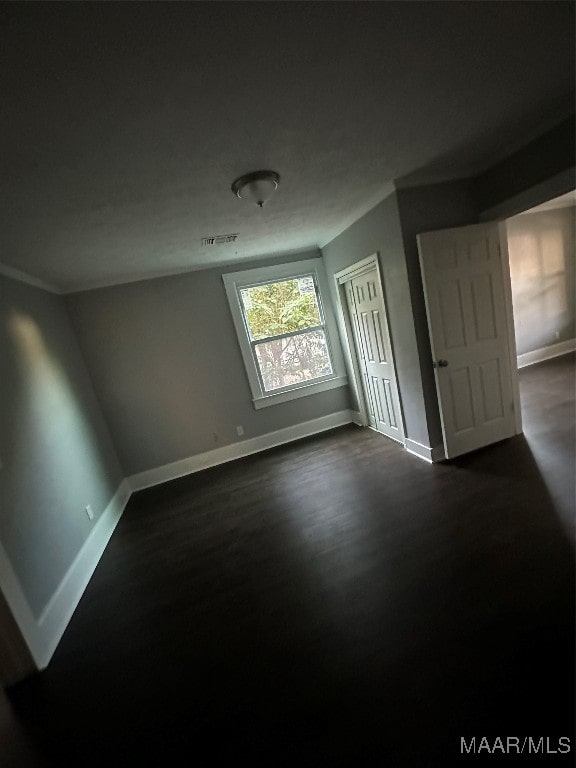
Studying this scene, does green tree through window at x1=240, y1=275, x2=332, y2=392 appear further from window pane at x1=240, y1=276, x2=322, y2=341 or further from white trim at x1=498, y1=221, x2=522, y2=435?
white trim at x1=498, y1=221, x2=522, y2=435

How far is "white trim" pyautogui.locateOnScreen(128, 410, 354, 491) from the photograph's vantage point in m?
3.81

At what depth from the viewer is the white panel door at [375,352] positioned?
3113mm

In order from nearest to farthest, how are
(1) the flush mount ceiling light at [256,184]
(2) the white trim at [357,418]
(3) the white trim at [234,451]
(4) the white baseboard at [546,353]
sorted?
(1) the flush mount ceiling light at [256,184] < (3) the white trim at [234,451] < (2) the white trim at [357,418] < (4) the white baseboard at [546,353]

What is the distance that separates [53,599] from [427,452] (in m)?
3.02

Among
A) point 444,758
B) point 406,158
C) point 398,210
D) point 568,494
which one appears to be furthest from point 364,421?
point 444,758

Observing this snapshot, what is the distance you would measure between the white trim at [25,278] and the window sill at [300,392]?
97.7 inches

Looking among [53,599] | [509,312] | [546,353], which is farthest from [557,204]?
[53,599]

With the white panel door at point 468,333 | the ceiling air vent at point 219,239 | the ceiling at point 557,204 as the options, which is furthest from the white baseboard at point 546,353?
the ceiling air vent at point 219,239

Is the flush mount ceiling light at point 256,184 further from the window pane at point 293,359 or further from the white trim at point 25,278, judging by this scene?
the window pane at point 293,359

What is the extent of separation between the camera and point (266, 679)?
4.55 feet

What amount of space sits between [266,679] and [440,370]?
237 centimetres

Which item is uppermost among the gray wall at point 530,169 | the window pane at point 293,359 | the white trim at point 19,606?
the gray wall at point 530,169

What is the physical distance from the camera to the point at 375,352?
3428 mm

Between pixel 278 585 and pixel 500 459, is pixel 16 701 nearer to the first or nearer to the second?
pixel 278 585
